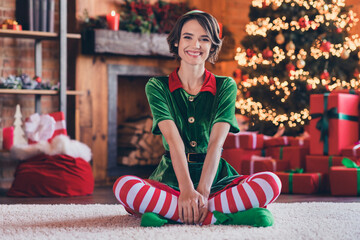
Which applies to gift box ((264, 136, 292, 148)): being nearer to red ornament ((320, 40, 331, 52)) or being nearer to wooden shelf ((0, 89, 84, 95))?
red ornament ((320, 40, 331, 52))

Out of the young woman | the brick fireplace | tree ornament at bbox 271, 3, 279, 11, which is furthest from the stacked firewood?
the young woman

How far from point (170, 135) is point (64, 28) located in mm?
2108

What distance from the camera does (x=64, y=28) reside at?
3.64 meters

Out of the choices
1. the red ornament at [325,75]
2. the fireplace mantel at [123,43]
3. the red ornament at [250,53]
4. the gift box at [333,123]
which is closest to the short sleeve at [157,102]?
the gift box at [333,123]

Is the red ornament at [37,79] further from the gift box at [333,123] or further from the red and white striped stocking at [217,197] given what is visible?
the red and white striped stocking at [217,197]

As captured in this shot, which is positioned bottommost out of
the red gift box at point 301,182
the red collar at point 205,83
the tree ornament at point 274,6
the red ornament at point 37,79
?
the red gift box at point 301,182

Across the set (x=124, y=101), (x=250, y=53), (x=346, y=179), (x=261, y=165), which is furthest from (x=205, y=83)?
(x=124, y=101)

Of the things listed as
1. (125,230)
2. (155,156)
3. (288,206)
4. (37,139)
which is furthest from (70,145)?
(125,230)

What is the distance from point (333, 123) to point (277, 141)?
1.79 ft

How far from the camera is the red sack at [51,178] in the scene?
3.12m

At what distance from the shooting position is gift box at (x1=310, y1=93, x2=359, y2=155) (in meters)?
3.27

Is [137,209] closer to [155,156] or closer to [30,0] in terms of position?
[30,0]

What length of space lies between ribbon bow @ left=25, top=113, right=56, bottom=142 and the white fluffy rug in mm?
1091

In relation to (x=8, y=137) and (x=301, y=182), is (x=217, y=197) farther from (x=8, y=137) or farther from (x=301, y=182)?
(x=8, y=137)
